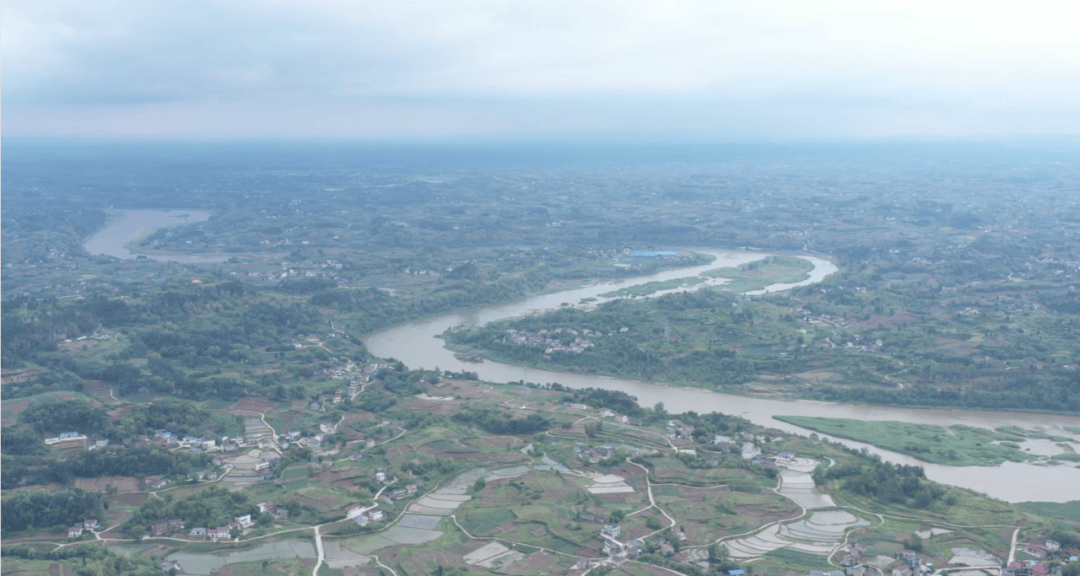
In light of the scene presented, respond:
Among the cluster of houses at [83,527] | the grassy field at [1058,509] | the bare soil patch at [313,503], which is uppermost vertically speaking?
the grassy field at [1058,509]

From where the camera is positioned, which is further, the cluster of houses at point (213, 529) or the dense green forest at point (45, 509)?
the dense green forest at point (45, 509)

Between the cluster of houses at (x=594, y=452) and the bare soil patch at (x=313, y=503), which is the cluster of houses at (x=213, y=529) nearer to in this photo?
the bare soil patch at (x=313, y=503)

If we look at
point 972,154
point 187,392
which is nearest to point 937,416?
point 187,392

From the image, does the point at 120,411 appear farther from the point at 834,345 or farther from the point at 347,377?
the point at 834,345

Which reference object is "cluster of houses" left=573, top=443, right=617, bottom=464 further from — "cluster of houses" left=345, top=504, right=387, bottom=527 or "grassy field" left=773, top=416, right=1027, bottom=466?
"grassy field" left=773, top=416, right=1027, bottom=466

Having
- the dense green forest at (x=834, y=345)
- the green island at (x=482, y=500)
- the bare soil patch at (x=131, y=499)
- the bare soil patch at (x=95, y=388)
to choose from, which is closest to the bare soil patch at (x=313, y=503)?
the green island at (x=482, y=500)

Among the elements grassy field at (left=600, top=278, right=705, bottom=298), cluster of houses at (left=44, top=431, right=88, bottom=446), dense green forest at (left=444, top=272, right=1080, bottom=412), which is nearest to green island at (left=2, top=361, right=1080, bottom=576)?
cluster of houses at (left=44, top=431, right=88, bottom=446)

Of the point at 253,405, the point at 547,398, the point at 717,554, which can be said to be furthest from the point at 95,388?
the point at 717,554
